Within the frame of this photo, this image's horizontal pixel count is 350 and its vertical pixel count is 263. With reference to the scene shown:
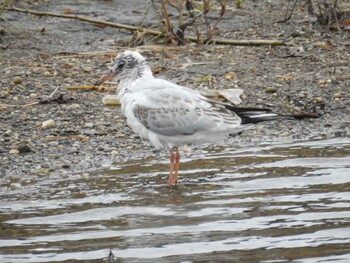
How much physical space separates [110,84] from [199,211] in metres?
3.81

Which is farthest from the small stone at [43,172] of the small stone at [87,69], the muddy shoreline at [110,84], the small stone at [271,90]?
the small stone at [271,90]

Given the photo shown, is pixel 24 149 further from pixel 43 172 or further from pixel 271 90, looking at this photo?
pixel 271 90

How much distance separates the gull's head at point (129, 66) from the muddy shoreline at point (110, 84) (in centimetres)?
67

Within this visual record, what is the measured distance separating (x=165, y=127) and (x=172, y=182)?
506 mm

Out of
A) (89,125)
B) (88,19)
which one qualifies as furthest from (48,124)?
(88,19)

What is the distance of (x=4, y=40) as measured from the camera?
1127 cm

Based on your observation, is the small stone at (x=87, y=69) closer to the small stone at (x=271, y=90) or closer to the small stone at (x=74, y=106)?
the small stone at (x=74, y=106)

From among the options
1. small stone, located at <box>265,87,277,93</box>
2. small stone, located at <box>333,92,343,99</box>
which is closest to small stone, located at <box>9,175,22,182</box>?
small stone, located at <box>265,87,277,93</box>

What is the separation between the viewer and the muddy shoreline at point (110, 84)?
8.25 meters

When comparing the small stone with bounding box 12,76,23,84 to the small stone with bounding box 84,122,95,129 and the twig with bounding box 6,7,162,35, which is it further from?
the twig with bounding box 6,7,162,35

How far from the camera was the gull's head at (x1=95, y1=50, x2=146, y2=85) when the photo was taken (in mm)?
8078

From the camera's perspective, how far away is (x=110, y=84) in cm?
1006

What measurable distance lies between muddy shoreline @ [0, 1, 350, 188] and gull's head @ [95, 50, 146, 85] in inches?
26.3

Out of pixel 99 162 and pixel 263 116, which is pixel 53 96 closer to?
pixel 99 162
